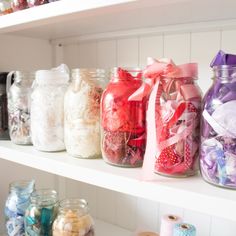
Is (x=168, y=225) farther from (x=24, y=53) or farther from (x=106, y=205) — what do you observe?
(x=24, y=53)

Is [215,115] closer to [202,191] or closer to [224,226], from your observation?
[202,191]

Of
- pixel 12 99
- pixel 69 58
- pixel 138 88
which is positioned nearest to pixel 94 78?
pixel 138 88

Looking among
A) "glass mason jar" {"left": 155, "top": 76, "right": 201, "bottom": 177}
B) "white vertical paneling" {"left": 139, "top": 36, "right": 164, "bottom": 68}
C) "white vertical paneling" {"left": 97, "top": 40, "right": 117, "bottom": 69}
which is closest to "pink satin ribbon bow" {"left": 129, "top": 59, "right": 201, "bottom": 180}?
"glass mason jar" {"left": 155, "top": 76, "right": 201, "bottom": 177}

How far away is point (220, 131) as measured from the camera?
1.39 ft

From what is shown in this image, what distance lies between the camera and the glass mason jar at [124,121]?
0.53 metres

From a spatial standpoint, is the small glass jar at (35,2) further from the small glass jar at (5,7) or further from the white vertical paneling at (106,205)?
the white vertical paneling at (106,205)

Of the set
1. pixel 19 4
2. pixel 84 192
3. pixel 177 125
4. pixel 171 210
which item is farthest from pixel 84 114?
pixel 84 192

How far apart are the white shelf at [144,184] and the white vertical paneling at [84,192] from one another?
0.41m

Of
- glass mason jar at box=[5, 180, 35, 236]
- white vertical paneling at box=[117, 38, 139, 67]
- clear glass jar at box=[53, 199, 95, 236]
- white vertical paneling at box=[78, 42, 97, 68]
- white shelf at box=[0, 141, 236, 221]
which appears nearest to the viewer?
white shelf at box=[0, 141, 236, 221]

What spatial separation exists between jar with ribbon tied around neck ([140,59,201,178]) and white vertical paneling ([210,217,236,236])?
0.33m

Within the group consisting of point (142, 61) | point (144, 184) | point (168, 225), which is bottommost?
point (168, 225)

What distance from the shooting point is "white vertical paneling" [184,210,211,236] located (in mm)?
769

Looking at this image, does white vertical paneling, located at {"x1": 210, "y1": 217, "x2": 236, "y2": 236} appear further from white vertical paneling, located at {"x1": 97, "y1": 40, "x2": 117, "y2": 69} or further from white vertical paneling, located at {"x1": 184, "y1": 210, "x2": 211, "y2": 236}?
white vertical paneling, located at {"x1": 97, "y1": 40, "x2": 117, "y2": 69}

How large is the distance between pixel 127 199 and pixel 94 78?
473 mm
